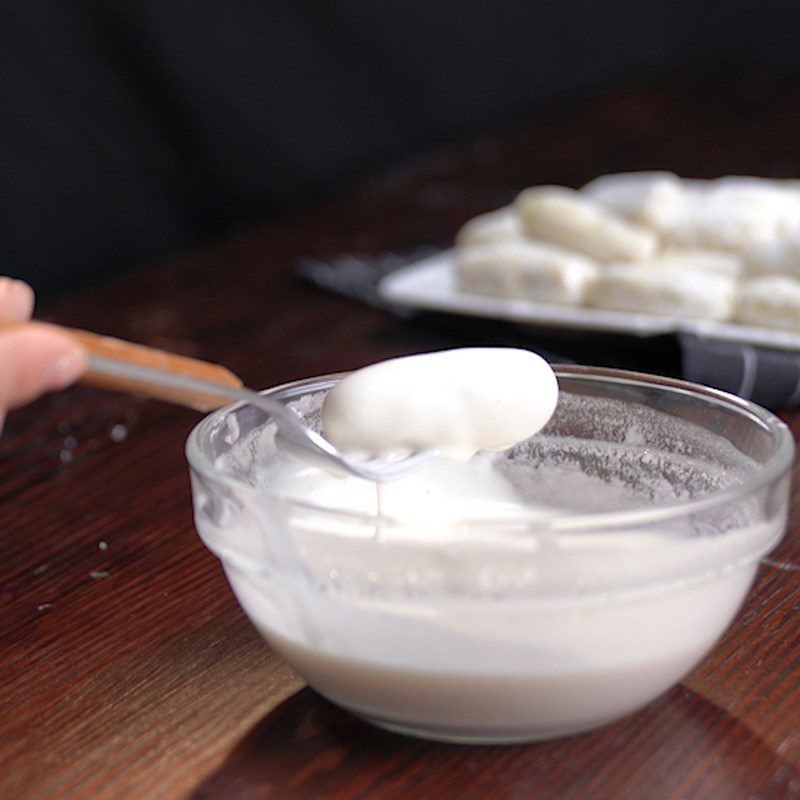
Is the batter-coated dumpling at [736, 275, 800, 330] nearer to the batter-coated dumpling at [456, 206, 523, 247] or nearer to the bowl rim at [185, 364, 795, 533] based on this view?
the batter-coated dumpling at [456, 206, 523, 247]

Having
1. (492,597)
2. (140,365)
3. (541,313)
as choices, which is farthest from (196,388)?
(541,313)

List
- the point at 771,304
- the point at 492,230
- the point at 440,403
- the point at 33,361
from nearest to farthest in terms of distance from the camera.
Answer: the point at 33,361
the point at 440,403
the point at 771,304
the point at 492,230

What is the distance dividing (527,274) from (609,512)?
1.96 ft

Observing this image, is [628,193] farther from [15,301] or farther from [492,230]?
[15,301]

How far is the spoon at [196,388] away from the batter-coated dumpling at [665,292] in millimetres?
535

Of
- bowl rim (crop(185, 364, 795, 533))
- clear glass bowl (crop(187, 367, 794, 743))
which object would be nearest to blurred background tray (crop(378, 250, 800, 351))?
bowl rim (crop(185, 364, 795, 533))

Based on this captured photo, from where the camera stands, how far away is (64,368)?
40 centimetres

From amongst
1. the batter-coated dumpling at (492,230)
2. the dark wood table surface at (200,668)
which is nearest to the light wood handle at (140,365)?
the dark wood table surface at (200,668)

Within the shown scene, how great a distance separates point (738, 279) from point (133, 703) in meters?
0.71

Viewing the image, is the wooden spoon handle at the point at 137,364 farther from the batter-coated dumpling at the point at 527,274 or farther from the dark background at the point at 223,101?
the dark background at the point at 223,101

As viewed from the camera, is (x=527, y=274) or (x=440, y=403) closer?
(x=440, y=403)

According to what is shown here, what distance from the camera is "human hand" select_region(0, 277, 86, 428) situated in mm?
399

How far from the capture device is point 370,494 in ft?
1.83

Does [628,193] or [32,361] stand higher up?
[32,361]
